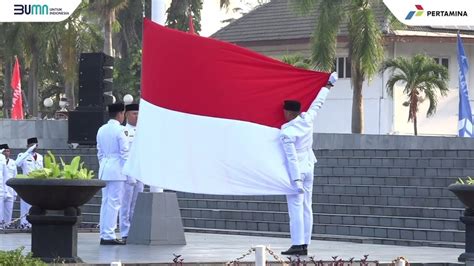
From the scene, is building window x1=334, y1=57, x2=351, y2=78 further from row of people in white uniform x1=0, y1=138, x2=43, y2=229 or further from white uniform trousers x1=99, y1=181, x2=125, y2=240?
white uniform trousers x1=99, y1=181, x2=125, y2=240

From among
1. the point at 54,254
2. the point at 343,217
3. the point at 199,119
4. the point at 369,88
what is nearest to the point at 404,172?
the point at 343,217

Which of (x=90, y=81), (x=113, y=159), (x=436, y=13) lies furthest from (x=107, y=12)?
(x=113, y=159)

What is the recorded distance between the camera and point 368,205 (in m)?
22.7

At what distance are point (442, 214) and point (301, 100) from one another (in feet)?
18.5

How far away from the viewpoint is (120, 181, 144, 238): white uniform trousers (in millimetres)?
18719

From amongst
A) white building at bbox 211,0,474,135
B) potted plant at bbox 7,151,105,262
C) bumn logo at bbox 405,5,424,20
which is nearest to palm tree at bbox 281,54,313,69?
white building at bbox 211,0,474,135

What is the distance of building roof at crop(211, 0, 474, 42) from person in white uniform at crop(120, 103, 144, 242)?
30089 mm

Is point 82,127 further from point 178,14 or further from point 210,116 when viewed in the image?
point 178,14

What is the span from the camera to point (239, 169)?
15.3 meters

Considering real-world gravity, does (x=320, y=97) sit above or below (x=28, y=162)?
above

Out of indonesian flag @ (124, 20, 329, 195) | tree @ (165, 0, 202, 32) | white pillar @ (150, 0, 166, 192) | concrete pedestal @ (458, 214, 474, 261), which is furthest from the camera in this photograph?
tree @ (165, 0, 202, 32)

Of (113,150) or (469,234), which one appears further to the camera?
(113,150)

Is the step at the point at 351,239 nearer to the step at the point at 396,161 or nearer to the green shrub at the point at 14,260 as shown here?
the step at the point at 396,161

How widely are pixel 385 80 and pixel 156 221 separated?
108 ft
